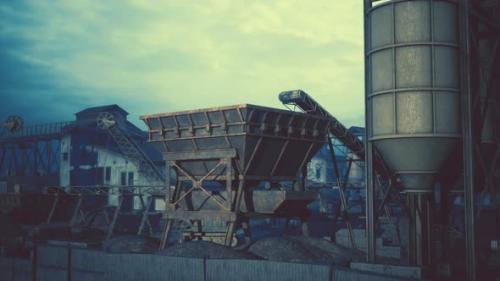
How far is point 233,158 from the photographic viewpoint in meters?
16.7

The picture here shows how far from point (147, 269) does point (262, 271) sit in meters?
3.81

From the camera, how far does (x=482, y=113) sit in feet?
44.4

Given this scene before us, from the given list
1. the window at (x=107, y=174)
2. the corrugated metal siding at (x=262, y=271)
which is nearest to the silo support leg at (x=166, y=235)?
the corrugated metal siding at (x=262, y=271)

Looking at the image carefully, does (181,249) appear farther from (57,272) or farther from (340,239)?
(340,239)

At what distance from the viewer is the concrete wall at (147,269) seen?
11352mm

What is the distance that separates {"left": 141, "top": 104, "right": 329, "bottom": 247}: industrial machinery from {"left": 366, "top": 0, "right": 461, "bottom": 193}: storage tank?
4849 mm

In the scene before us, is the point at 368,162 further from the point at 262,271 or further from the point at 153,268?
the point at 153,268

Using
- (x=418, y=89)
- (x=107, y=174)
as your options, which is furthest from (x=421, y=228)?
(x=107, y=174)

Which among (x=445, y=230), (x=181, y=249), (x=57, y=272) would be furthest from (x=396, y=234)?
(x=57, y=272)

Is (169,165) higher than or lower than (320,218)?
higher

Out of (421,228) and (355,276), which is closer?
(355,276)

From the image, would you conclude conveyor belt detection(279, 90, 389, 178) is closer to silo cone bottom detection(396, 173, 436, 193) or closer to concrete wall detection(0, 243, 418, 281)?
silo cone bottom detection(396, 173, 436, 193)

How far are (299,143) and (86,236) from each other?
1646 centimetres

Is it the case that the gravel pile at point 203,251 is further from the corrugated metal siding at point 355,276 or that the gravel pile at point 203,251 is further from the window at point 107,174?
the window at point 107,174
